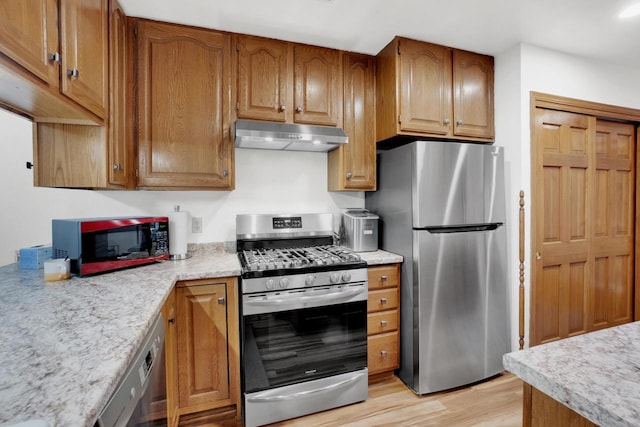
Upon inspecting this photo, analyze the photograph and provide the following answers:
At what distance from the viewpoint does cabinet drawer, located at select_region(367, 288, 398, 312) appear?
205 centimetres

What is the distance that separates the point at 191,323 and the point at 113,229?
660 millimetres

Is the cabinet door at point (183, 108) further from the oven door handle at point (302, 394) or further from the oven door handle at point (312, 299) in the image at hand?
the oven door handle at point (302, 394)

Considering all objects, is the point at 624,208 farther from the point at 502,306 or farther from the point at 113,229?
the point at 113,229

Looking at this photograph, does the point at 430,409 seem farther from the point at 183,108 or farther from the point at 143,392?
the point at 183,108

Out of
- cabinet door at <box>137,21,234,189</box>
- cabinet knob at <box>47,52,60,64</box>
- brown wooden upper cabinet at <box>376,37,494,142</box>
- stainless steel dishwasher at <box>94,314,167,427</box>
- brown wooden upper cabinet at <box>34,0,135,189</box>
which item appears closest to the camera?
stainless steel dishwasher at <box>94,314,167,427</box>

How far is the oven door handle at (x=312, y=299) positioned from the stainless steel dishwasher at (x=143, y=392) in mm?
580

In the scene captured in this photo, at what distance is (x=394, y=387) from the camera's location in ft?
6.88

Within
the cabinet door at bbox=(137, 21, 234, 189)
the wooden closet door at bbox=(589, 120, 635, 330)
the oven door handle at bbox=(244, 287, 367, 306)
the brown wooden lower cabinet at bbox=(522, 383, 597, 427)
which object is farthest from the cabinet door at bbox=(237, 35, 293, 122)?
the wooden closet door at bbox=(589, 120, 635, 330)

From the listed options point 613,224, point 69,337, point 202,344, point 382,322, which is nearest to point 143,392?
point 69,337

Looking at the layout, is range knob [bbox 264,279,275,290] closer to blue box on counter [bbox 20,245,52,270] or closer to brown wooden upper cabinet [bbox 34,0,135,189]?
brown wooden upper cabinet [bbox 34,0,135,189]

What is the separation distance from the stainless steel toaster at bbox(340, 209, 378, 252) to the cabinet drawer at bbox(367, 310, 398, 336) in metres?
0.48

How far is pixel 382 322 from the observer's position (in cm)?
209

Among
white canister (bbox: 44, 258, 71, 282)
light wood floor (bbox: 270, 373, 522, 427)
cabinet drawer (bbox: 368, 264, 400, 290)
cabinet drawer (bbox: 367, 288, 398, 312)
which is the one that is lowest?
light wood floor (bbox: 270, 373, 522, 427)

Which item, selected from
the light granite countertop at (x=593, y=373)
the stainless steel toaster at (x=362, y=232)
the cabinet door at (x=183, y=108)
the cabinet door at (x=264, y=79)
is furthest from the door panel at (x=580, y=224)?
the cabinet door at (x=183, y=108)
